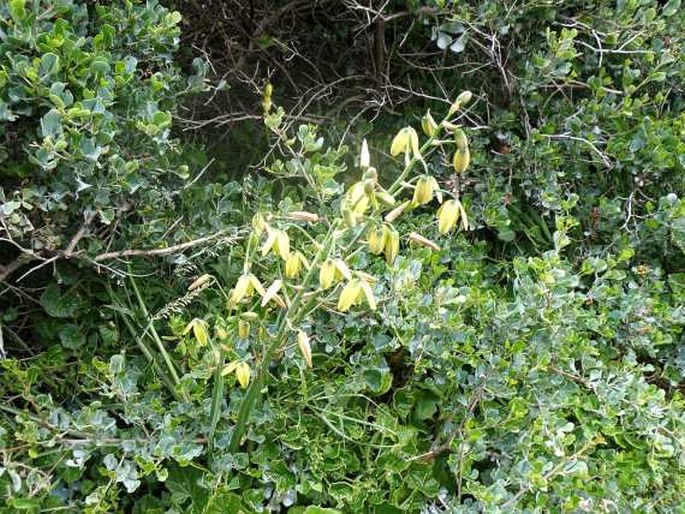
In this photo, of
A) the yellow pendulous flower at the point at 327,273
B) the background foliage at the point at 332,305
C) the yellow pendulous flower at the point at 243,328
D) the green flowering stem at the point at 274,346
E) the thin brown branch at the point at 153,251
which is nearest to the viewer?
the yellow pendulous flower at the point at 327,273

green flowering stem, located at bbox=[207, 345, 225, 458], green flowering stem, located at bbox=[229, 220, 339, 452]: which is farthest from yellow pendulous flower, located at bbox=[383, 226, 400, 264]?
green flowering stem, located at bbox=[207, 345, 225, 458]

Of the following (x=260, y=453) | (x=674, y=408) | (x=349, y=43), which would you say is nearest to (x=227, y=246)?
(x=260, y=453)

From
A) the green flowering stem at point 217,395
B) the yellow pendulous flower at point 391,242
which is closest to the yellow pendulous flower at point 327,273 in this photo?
the yellow pendulous flower at point 391,242

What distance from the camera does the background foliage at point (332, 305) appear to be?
1.62m

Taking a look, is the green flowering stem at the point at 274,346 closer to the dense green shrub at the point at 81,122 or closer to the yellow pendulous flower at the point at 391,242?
the yellow pendulous flower at the point at 391,242

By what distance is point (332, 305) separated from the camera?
1.68 m

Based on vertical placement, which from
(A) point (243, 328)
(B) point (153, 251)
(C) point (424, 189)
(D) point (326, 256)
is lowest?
(B) point (153, 251)

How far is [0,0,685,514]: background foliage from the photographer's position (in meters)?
1.62

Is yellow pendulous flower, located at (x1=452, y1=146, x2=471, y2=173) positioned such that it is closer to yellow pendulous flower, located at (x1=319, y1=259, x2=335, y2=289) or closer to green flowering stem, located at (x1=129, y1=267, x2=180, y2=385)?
yellow pendulous flower, located at (x1=319, y1=259, x2=335, y2=289)

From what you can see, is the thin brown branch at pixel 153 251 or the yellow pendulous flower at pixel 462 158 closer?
the yellow pendulous flower at pixel 462 158

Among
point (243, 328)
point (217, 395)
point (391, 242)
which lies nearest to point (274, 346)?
point (243, 328)

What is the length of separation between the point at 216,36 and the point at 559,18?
1292mm

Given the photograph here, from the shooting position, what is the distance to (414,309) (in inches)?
73.4

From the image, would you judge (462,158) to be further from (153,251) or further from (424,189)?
(153,251)
